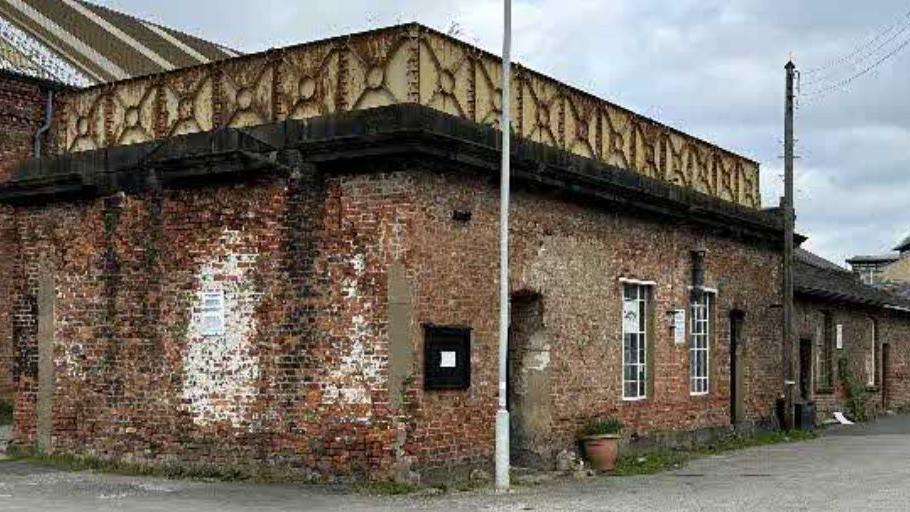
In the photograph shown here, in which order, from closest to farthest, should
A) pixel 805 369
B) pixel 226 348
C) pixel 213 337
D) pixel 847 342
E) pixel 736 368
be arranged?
pixel 226 348
pixel 213 337
pixel 736 368
pixel 805 369
pixel 847 342

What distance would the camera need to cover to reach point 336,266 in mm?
14312

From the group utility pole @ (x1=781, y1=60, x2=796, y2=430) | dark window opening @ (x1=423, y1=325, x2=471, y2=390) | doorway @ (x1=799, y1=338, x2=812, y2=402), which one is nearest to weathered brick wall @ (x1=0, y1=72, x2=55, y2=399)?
dark window opening @ (x1=423, y1=325, x2=471, y2=390)

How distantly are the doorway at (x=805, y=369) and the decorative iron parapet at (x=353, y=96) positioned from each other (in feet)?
37.8

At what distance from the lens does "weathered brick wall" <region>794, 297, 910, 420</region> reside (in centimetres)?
3003

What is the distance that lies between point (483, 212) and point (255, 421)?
152 inches

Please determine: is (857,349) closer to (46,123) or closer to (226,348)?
(46,123)

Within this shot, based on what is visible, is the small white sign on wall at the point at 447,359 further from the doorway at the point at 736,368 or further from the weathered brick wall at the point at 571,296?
the doorway at the point at 736,368

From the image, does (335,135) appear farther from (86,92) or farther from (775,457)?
(775,457)

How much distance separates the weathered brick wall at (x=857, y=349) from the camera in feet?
98.5

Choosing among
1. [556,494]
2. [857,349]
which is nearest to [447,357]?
[556,494]

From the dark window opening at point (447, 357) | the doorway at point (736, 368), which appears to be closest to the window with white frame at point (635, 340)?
the doorway at point (736, 368)

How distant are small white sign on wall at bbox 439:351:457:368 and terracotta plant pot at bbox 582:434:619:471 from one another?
3.39 meters

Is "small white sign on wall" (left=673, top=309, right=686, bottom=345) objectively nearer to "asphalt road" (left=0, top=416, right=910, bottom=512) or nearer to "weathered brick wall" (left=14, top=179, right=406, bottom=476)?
"asphalt road" (left=0, top=416, right=910, bottom=512)

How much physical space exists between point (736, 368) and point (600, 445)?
728cm
